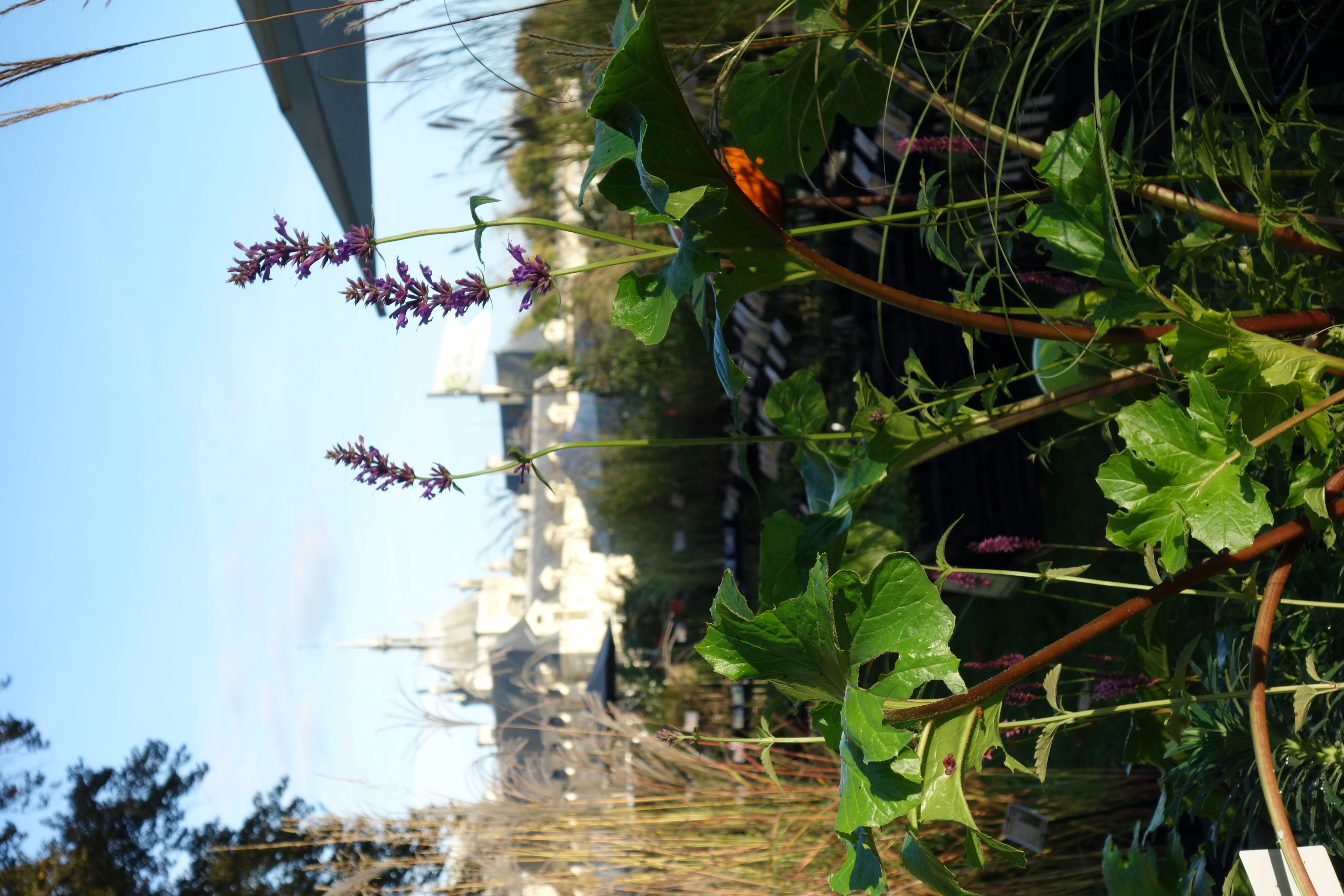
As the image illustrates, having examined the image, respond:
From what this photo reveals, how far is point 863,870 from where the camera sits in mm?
541

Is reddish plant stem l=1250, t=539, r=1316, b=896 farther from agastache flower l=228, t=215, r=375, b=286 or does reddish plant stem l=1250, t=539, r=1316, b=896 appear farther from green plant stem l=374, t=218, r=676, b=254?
agastache flower l=228, t=215, r=375, b=286

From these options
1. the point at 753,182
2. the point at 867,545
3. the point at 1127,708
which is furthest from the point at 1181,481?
the point at 753,182

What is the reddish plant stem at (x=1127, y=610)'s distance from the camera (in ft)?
1.79

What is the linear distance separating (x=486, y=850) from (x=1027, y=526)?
1768 mm

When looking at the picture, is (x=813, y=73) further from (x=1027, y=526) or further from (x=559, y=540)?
(x=559, y=540)

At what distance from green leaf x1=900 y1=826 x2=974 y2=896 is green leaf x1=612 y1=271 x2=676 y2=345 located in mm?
374

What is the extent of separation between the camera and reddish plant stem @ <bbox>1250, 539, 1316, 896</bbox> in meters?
0.50

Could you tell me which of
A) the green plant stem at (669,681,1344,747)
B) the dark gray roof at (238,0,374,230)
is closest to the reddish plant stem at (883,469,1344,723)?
the green plant stem at (669,681,1344,747)

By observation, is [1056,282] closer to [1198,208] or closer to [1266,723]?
[1198,208]

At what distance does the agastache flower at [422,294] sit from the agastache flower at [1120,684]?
29.9 inches

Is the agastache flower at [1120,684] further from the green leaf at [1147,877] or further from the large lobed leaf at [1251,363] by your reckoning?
the large lobed leaf at [1251,363]

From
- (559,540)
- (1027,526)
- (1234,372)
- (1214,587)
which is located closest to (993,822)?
(1214,587)

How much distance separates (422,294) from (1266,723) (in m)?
0.68

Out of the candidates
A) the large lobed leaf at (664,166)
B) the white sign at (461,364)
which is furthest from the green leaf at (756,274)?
the white sign at (461,364)
